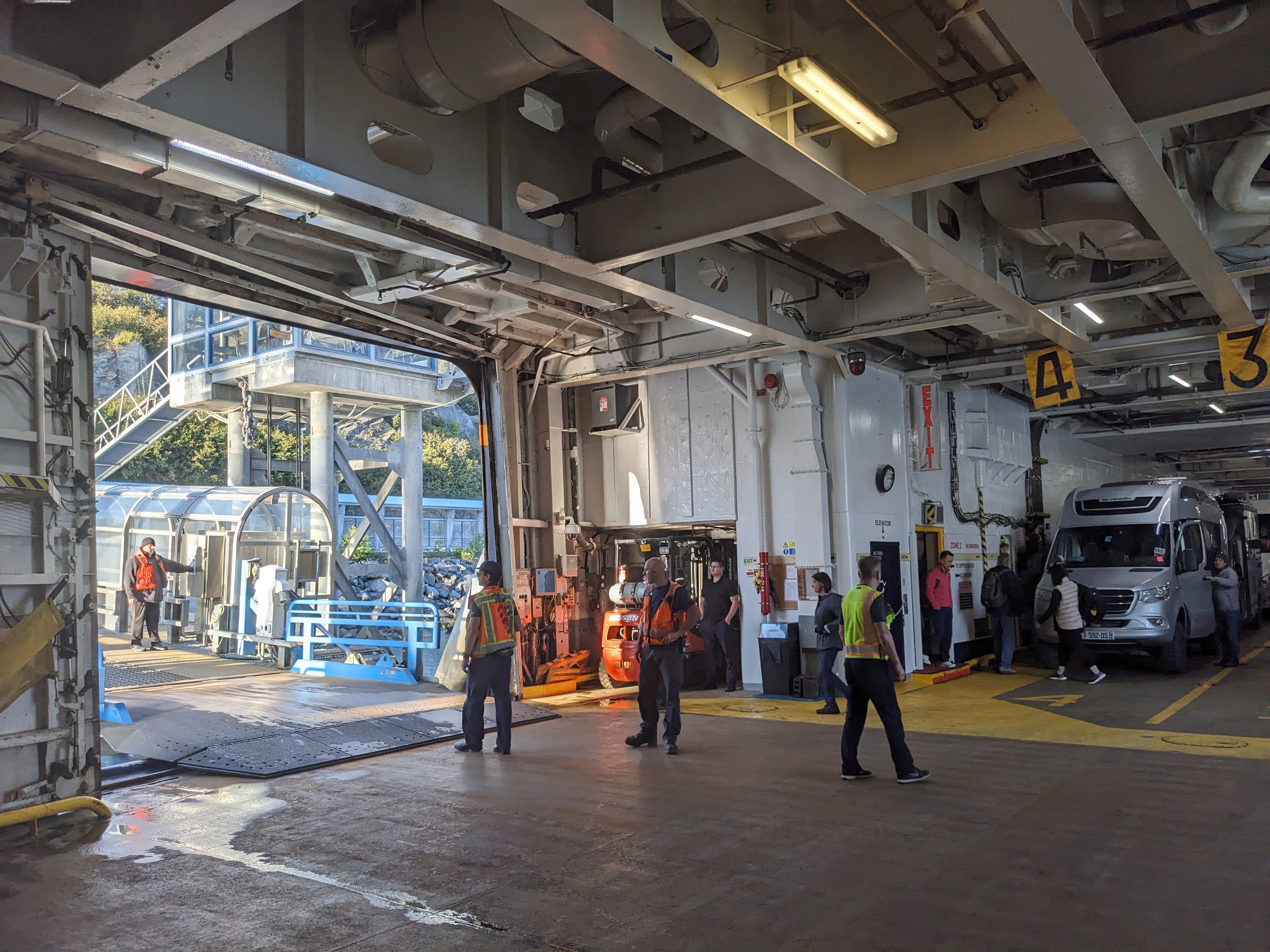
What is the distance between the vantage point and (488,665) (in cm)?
922

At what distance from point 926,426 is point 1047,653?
378 cm

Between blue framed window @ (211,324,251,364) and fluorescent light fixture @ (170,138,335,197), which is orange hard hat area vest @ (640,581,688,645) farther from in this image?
blue framed window @ (211,324,251,364)

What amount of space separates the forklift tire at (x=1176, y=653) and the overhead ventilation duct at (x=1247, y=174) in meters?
7.35

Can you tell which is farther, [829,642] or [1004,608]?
[1004,608]

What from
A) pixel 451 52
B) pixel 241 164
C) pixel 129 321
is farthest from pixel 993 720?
pixel 129 321

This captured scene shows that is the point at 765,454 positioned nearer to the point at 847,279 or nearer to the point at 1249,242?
the point at 847,279

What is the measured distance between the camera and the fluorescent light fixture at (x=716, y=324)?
10539mm

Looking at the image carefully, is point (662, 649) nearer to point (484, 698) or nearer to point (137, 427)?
point (484, 698)

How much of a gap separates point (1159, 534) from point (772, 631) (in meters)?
6.32

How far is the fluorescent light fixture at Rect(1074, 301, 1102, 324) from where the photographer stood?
443 inches

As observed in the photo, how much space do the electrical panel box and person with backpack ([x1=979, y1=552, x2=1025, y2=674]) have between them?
6107mm

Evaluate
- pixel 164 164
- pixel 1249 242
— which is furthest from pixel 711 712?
pixel 164 164

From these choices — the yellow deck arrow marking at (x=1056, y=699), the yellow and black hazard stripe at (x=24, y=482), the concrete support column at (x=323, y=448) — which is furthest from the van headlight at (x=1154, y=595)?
the concrete support column at (x=323, y=448)

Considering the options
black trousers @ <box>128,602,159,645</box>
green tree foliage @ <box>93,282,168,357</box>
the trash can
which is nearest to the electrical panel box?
the trash can
